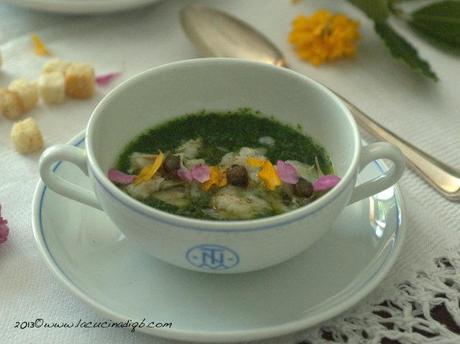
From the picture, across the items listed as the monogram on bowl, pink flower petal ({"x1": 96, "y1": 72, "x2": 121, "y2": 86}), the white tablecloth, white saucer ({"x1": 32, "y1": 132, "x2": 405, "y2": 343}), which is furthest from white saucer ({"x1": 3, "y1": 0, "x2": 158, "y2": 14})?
white saucer ({"x1": 32, "y1": 132, "x2": 405, "y2": 343})

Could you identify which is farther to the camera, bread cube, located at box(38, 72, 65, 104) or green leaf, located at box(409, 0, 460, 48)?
green leaf, located at box(409, 0, 460, 48)

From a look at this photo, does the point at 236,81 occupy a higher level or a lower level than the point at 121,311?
higher

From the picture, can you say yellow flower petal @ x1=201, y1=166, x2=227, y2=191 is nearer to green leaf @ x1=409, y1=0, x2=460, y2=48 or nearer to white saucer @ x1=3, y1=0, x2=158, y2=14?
white saucer @ x1=3, y1=0, x2=158, y2=14

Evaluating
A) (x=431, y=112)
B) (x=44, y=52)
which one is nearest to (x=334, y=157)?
(x=431, y=112)

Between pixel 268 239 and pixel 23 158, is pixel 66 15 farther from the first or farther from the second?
pixel 268 239

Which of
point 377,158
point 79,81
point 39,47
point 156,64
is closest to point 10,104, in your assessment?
point 79,81

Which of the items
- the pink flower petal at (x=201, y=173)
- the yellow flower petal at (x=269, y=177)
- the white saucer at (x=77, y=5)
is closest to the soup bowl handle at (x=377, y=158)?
the yellow flower petal at (x=269, y=177)

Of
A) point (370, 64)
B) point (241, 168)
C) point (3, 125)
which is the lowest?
point (3, 125)
